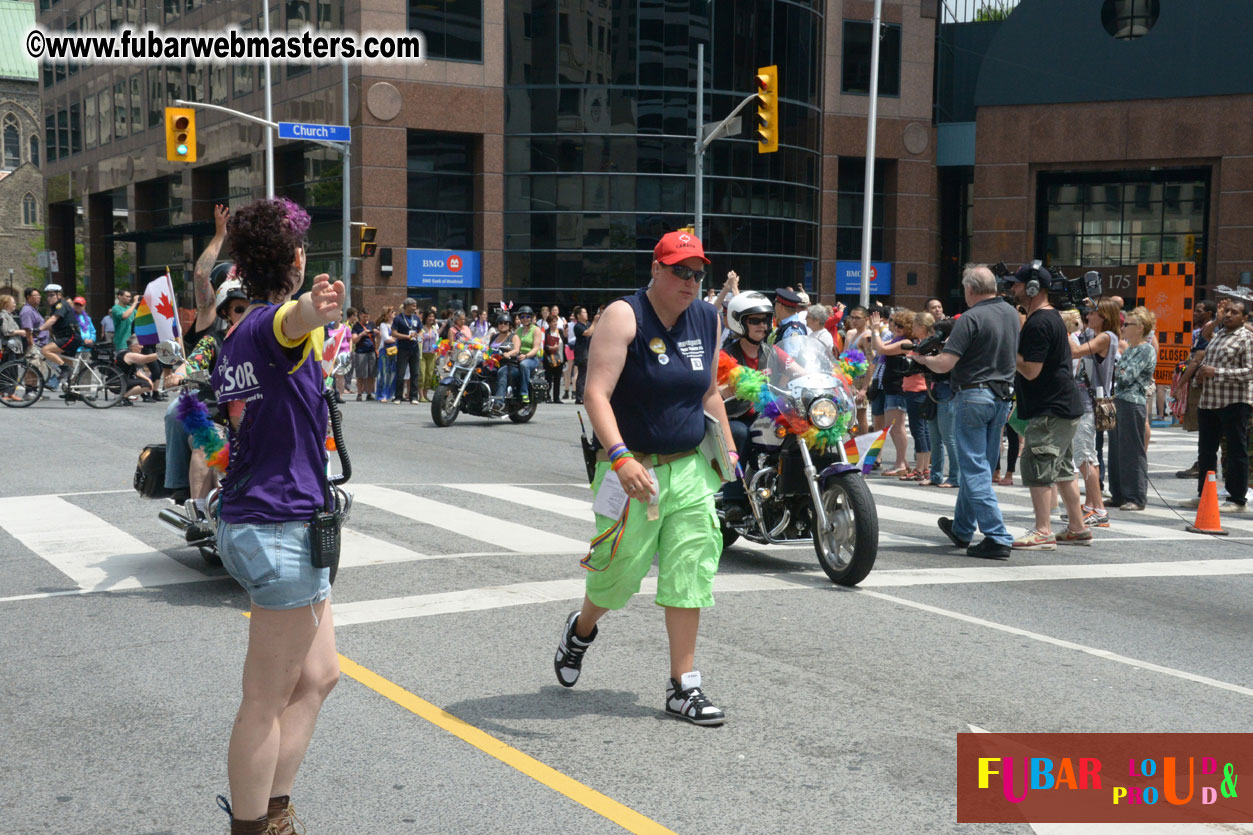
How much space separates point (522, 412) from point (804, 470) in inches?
484

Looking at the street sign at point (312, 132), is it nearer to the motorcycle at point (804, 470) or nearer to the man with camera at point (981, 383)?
the man with camera at point (981, 383)

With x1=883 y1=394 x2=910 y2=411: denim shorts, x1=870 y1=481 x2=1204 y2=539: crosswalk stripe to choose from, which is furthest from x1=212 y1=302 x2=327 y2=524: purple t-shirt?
x1=883 y1=394 x2=910 y2=411: denim shorts

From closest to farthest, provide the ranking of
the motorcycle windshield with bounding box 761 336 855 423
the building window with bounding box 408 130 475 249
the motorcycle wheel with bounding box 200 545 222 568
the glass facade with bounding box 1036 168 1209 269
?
the motorcycle wheel with bounding box 200 545 222 568 → the motorcycle windshield with bounding box 761 336 855 423 → the building window with bounding box 408 130 475 249 → the glass facade with bounding box 1036 168 1209 269

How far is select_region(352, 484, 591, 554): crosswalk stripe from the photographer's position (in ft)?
28.9

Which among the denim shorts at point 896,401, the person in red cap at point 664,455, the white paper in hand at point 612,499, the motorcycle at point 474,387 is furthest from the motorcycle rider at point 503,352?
the white paper in hand at point 612,499

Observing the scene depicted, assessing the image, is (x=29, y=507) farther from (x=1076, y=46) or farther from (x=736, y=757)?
(x=1076, y=46)

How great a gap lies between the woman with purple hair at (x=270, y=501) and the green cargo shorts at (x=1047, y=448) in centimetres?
A: 674

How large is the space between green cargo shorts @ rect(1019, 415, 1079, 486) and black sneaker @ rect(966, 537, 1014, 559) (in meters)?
0.52

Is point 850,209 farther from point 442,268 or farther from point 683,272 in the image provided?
point 683,272

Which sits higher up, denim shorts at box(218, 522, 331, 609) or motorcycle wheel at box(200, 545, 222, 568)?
denim shorts at box(218, 522, 331, 609)

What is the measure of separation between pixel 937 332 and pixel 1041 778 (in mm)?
5967

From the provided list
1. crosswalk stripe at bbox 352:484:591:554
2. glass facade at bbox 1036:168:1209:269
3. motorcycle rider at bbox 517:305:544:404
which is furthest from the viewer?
glass facade at bbox 1036:168:1209:269

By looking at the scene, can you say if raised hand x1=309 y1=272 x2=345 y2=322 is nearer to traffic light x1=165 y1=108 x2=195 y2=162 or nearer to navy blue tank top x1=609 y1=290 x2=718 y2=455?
navy blue tank top x1=609 y1=290 x2=718 y2=455

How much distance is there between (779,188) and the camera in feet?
135
